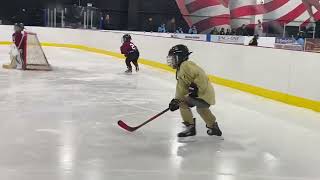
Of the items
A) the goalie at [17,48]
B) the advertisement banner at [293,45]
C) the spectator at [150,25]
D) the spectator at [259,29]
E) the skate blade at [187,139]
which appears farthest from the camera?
the spectator at [150,25]

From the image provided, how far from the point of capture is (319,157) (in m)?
3.76

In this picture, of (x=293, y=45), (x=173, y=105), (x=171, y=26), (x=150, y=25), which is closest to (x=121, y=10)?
(x=150, y=25)

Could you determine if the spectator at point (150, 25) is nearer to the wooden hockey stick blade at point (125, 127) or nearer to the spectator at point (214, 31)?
the spectator at point (214, 31)

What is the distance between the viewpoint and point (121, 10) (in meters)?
21.3

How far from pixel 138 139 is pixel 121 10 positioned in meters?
17.7

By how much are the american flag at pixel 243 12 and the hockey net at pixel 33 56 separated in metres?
11.2

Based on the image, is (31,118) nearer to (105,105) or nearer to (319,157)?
(105,105)

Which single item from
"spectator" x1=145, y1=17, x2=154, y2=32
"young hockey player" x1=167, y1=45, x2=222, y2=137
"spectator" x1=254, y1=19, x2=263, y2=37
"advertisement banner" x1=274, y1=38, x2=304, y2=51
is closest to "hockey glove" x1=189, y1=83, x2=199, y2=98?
"young hockey player" x1=167, y1=45, x2=222, y2=137

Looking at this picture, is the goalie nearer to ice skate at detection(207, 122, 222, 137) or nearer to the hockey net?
the hockey net

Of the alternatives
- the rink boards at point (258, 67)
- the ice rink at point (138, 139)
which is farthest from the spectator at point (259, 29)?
the ice rink at point (138, 139)

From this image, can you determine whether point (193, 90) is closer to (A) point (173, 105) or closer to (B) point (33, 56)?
(A) point (173, 105)

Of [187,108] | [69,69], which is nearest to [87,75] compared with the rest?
[69,69]

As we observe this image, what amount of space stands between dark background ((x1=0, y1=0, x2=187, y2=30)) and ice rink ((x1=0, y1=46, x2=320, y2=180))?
13.0 m

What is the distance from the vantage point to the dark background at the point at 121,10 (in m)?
19.7
